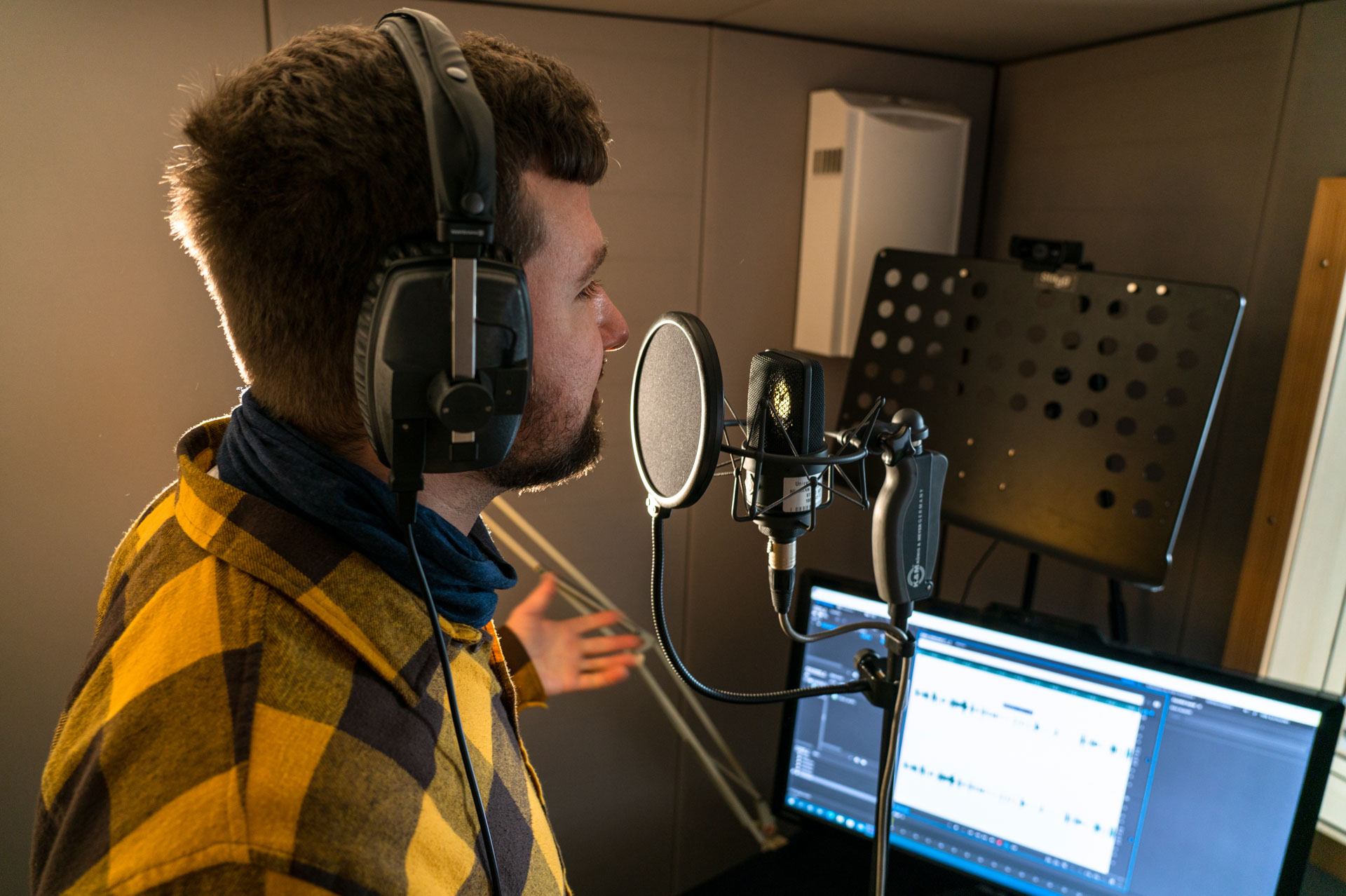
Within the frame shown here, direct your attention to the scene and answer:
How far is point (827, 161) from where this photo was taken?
5.00ft

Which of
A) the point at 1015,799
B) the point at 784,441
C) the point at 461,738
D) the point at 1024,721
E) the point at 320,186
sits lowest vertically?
the point at 1015,799

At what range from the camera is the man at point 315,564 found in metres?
0.48

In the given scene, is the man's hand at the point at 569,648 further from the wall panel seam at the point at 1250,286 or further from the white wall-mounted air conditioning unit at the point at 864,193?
the wall panel seam at the point at 1250,286

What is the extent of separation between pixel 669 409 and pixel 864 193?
105cm

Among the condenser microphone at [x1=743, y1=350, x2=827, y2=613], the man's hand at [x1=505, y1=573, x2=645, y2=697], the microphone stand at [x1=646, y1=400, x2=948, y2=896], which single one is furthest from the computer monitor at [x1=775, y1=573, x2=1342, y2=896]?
the condenser microphone at [x1=743, y1=350, x2=827, y2=613]

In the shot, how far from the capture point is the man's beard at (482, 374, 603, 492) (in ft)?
2.46

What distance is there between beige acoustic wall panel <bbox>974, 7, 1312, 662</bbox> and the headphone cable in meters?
0.96

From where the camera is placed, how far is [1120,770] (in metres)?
1.06

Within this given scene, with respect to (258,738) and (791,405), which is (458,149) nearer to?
(791,405)

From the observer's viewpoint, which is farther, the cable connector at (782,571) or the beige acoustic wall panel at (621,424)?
the beige acoustic wall panel at (621,424)

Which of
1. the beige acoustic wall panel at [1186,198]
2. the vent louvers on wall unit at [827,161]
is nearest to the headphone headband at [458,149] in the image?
the beige acoustic wall panel at [1186,198]

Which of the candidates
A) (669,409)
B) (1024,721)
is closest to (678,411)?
(669,409)

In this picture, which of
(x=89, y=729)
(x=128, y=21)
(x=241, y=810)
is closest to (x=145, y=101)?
(x=128, y=21)

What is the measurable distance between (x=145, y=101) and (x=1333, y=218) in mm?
1605
